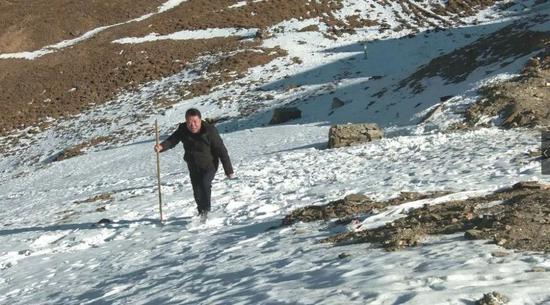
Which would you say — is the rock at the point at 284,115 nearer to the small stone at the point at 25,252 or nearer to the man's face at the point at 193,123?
the man's face at the point at 193,123

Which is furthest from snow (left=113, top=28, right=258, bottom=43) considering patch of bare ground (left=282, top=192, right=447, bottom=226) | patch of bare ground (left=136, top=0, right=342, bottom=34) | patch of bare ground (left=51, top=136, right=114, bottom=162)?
patch of bare ground (left=282, top=192, right=447, bottom=226)

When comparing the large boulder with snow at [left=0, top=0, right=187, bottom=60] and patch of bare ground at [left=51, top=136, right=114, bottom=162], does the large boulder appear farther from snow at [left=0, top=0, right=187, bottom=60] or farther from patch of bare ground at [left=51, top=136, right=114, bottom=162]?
snow at [left=0, top=0, right=187, bottom=60]

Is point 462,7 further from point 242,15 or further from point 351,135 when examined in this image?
point 351,135

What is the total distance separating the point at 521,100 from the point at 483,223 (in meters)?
11.7

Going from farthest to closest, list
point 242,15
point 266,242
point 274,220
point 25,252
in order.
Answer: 1. point 242,15
2. point 25,252
3. point 274,220
4. point 266,242

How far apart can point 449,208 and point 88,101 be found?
3801cm

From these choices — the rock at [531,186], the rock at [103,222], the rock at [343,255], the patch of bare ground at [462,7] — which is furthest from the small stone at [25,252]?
the patch of bare ground at [462,7]

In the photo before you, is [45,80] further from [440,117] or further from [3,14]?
[440,117]

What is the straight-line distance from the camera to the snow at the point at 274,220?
526cm

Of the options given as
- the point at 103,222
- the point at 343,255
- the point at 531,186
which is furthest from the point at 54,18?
the point at 343,255

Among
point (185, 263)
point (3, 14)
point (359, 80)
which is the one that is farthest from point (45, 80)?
point (185, 263)

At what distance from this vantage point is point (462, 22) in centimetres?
4681

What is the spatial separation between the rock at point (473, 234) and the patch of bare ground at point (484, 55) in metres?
16.8

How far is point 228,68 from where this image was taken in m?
41.9
